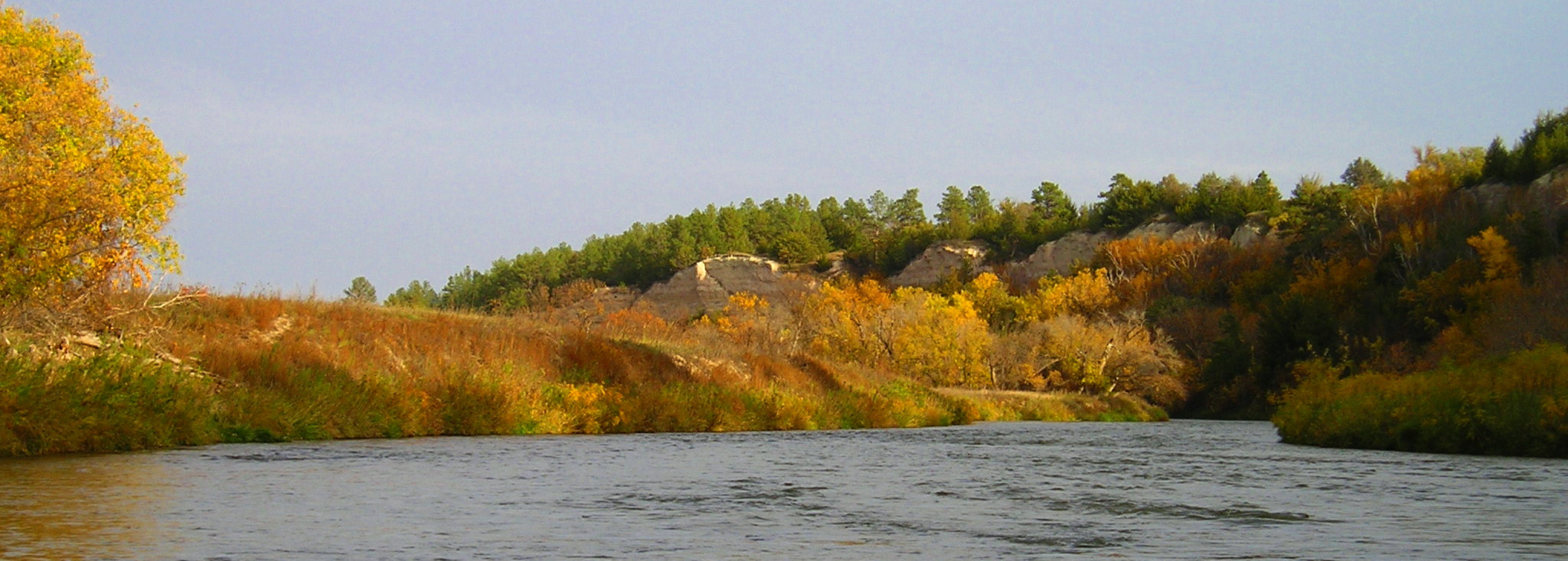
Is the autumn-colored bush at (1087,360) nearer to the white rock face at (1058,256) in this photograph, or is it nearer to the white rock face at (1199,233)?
the white rock face at (1199,233)

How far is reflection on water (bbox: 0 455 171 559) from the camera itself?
7.77 m

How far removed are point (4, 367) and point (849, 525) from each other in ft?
43.5

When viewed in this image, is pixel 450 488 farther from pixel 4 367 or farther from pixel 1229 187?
pixel 1229 187

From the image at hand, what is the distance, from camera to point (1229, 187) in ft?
441

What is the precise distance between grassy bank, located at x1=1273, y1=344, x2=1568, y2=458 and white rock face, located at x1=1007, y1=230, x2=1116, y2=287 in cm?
10600

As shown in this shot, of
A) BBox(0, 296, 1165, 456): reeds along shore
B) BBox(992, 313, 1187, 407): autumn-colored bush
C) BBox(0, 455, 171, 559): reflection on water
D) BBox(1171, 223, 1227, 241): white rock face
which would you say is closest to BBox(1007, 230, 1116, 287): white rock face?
BBox(1171, 223, 1227, 241): white rock face

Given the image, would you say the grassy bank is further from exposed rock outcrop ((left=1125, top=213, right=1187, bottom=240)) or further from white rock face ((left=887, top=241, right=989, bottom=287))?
white rock face ((left=887, top=241, right=989, bottom=287))

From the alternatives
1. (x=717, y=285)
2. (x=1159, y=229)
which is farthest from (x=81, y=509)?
(x=717, y=285)

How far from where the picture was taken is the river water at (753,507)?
28.1ft

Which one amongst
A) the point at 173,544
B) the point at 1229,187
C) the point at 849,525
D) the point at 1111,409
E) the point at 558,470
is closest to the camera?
the point at 173,544

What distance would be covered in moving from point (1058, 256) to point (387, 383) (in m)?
115

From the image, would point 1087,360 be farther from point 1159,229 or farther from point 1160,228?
point 1160,228

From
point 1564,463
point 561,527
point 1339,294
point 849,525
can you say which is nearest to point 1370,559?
point 849,525

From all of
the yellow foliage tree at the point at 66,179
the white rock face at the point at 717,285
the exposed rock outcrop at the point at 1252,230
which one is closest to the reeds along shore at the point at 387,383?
the yellow foliage tree at the point at 66,179
